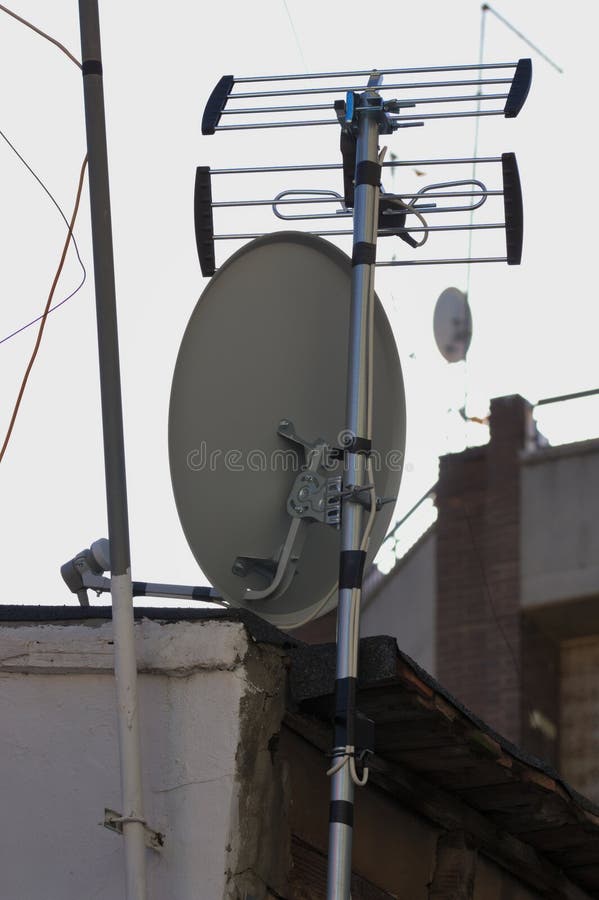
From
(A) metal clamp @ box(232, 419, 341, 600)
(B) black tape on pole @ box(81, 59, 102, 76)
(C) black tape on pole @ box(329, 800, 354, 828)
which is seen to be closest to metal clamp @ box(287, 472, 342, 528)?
(A) metal clamp @ box(232, 419, 341, 600)

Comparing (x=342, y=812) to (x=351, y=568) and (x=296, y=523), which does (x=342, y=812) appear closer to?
(x=351, y=568)

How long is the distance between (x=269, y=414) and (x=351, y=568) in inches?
39.7

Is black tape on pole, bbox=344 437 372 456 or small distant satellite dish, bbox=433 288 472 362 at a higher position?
small distant satellite dish, bbox=433 288 472 362

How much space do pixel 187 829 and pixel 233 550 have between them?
1159mm

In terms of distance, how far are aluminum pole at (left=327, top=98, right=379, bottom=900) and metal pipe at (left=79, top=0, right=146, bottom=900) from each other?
60 cm

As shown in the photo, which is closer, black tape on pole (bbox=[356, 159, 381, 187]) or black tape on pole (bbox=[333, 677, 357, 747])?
black tape on pole (bbox=[333, 677, 357, 747])

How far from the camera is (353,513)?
5348 millimetres

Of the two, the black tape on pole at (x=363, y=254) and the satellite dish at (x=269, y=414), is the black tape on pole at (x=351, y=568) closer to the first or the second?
the satellite dish at (x=269, y=414)

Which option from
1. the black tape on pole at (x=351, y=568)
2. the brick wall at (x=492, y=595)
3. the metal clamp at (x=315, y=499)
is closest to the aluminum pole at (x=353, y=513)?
the black tape on pole at (x=351, y=568)

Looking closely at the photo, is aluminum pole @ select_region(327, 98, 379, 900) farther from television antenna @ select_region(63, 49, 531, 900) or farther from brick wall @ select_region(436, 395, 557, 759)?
brick wall @ select_region(436, 395, 557, 759)

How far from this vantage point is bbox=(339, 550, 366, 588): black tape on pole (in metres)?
5.15

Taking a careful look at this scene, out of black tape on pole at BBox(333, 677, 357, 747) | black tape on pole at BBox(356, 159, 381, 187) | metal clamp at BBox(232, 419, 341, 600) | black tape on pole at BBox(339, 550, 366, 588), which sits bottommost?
black tape on pole at BBox(333, 677, 357, 747)

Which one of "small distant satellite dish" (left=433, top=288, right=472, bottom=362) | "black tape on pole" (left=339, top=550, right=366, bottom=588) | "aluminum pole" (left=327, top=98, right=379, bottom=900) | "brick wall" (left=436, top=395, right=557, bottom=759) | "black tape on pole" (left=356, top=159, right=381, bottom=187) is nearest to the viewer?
"aluminum pole" (left=327, top=98, right=379, bottom=900)

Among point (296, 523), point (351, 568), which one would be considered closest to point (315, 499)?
point (296, 523)
